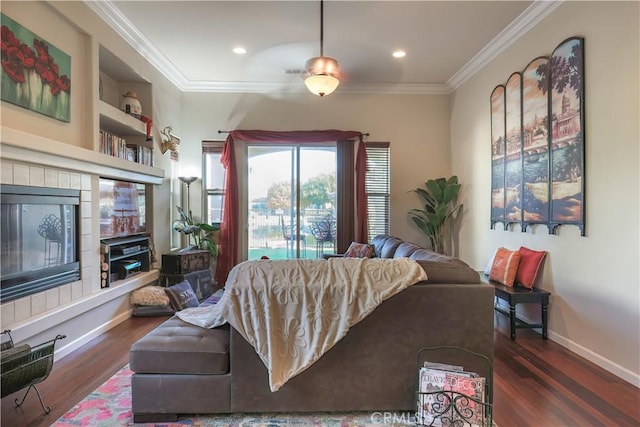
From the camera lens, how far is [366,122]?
557 cm

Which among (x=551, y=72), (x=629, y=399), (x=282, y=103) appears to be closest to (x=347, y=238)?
(x=282, y=103)

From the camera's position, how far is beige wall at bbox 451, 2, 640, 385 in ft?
8.05

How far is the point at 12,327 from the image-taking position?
2389 mm

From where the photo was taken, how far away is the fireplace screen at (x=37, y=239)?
2424 mm

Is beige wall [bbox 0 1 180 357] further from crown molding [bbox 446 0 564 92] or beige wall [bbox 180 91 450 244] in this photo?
crown molding [bbox 446 0 564 92]

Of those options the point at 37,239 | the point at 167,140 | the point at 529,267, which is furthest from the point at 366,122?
the point at 37,239

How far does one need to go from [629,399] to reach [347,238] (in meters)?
3.71

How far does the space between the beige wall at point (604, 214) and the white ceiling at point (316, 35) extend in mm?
663

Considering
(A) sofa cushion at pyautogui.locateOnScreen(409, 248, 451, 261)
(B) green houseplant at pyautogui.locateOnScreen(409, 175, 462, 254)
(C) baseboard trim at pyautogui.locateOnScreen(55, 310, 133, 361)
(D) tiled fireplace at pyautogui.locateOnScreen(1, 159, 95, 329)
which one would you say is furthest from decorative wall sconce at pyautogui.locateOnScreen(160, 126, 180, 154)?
(B) green houseplant at pyautogui.locateOnScreen(409, 175, 462, 254)

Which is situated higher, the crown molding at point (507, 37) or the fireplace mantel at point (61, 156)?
the crown molding at point (507, 37)

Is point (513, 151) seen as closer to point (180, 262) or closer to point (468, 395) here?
point (468, 395)

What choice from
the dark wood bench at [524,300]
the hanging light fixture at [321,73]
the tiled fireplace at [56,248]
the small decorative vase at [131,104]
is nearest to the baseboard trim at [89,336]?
the tiled fireplace at [56,248]

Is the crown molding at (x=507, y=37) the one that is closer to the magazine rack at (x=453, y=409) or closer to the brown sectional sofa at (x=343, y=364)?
the brown sectional sofa at (x=343, y=364)

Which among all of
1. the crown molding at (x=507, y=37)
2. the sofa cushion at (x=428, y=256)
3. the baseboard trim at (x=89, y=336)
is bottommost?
the baseboard trim at (x=89, y=336)
